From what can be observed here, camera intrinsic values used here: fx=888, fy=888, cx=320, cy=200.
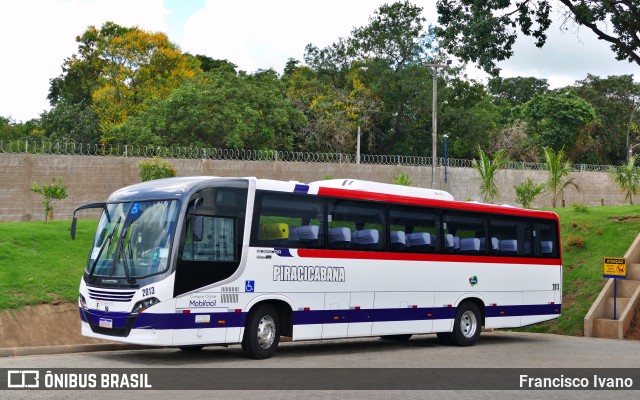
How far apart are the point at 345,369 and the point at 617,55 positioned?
1736 cm

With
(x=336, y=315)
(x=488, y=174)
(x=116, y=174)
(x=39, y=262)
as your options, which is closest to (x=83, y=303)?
(x=336, y=315)

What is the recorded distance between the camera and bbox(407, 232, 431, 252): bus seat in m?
19.4

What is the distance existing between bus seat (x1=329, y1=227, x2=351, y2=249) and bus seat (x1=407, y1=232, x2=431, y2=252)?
199cm

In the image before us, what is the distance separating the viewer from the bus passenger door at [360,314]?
17906mm

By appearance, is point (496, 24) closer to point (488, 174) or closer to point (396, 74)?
point (488, 174)

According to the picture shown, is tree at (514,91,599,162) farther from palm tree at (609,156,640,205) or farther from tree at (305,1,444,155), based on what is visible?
palm tree at (609,156,640,205)

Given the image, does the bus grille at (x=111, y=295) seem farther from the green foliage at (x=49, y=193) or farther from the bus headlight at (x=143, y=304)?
the green foliage at (x=49, y=193)

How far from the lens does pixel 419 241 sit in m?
19.6

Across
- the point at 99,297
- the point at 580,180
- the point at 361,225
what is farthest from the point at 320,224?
the point at 580,180

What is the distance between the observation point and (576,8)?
2634 cm

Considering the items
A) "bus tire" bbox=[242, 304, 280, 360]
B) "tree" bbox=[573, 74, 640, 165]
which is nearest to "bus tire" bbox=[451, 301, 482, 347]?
"bus tire" bbox=[242, 304, 280, 360]

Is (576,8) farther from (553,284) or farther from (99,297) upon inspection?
(99,297)

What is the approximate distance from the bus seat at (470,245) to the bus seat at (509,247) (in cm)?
96

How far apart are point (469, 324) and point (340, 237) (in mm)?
5087
